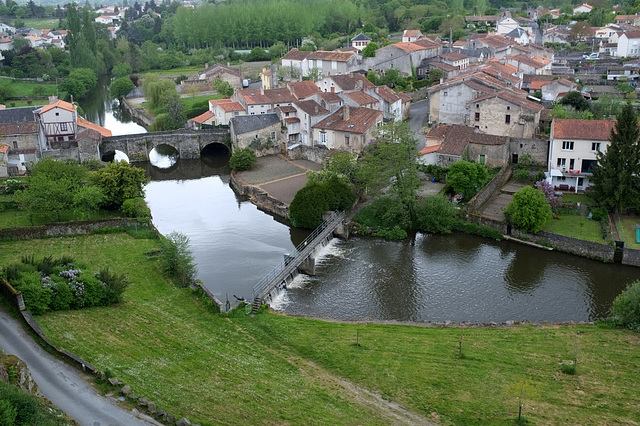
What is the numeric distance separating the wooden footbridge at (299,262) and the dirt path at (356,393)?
6064 millimetres

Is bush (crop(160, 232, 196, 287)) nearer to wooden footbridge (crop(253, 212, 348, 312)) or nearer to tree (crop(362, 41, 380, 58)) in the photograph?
wooden footbridge (crop(253, 212, 348, 312))

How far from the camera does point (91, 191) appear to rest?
137 ft

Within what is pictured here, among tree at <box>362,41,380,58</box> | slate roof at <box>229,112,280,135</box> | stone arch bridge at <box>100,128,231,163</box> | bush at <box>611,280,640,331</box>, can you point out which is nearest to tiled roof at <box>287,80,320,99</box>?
slate roof at <box>229,112,280,135</box>

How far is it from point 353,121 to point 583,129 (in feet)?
63.5

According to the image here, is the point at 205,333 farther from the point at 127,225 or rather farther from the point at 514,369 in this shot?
the point at 127,225

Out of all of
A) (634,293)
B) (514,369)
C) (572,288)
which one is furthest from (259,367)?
(572,288)

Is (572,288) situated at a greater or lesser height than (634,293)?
lesser

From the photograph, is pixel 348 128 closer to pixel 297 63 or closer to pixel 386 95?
pixel 386 95

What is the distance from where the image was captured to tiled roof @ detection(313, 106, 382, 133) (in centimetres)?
5475

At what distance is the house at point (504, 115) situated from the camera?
175 feet

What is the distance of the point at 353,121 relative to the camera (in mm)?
55938

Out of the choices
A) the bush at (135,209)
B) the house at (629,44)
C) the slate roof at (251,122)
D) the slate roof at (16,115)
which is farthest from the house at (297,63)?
the house at (629,44)

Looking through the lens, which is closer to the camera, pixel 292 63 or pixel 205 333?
pixel 205 333

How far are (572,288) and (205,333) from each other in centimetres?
2021
